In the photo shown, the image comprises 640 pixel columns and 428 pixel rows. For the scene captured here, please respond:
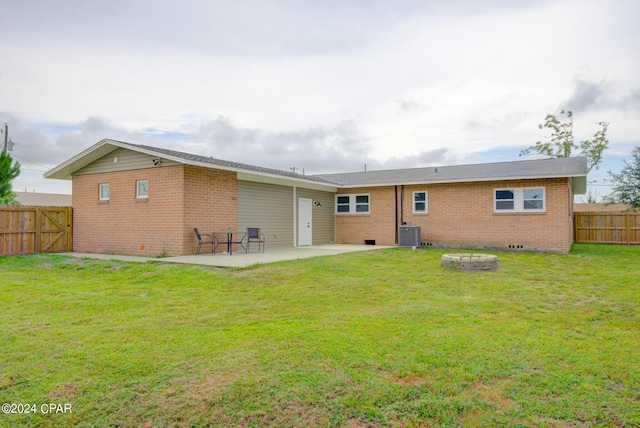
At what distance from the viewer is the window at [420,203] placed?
1761 centimetres

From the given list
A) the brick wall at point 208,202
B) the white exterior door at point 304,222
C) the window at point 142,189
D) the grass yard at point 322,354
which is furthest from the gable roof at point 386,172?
the grass yard at point 322,354

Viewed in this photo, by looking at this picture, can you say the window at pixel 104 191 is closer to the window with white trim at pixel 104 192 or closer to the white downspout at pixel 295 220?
the window with white trim at pixel 104 192

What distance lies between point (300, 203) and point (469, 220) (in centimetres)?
696

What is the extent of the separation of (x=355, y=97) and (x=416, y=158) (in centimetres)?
2501

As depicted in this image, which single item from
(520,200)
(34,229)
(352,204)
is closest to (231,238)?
(34,229)

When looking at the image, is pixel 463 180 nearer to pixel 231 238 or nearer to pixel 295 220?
pixel 295 220

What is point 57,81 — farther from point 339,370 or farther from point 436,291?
point 339,370

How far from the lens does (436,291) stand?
7.27 metres

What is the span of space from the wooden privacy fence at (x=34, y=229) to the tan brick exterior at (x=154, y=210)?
1.25 feet

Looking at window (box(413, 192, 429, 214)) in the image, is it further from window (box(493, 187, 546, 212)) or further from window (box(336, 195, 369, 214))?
window (box(493, 187, 546, 212))

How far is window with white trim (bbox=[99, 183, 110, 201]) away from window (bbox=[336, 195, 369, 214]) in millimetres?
9977

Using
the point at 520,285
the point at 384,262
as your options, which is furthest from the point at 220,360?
the point at 384,262

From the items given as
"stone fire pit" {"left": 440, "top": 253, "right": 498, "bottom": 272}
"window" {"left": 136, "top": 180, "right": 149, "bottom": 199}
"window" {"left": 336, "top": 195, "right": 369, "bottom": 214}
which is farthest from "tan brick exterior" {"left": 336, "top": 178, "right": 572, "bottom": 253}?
"window" {"left": 136, "top": 180, "right": 149, "bottom": 199}

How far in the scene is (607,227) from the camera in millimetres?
20656
